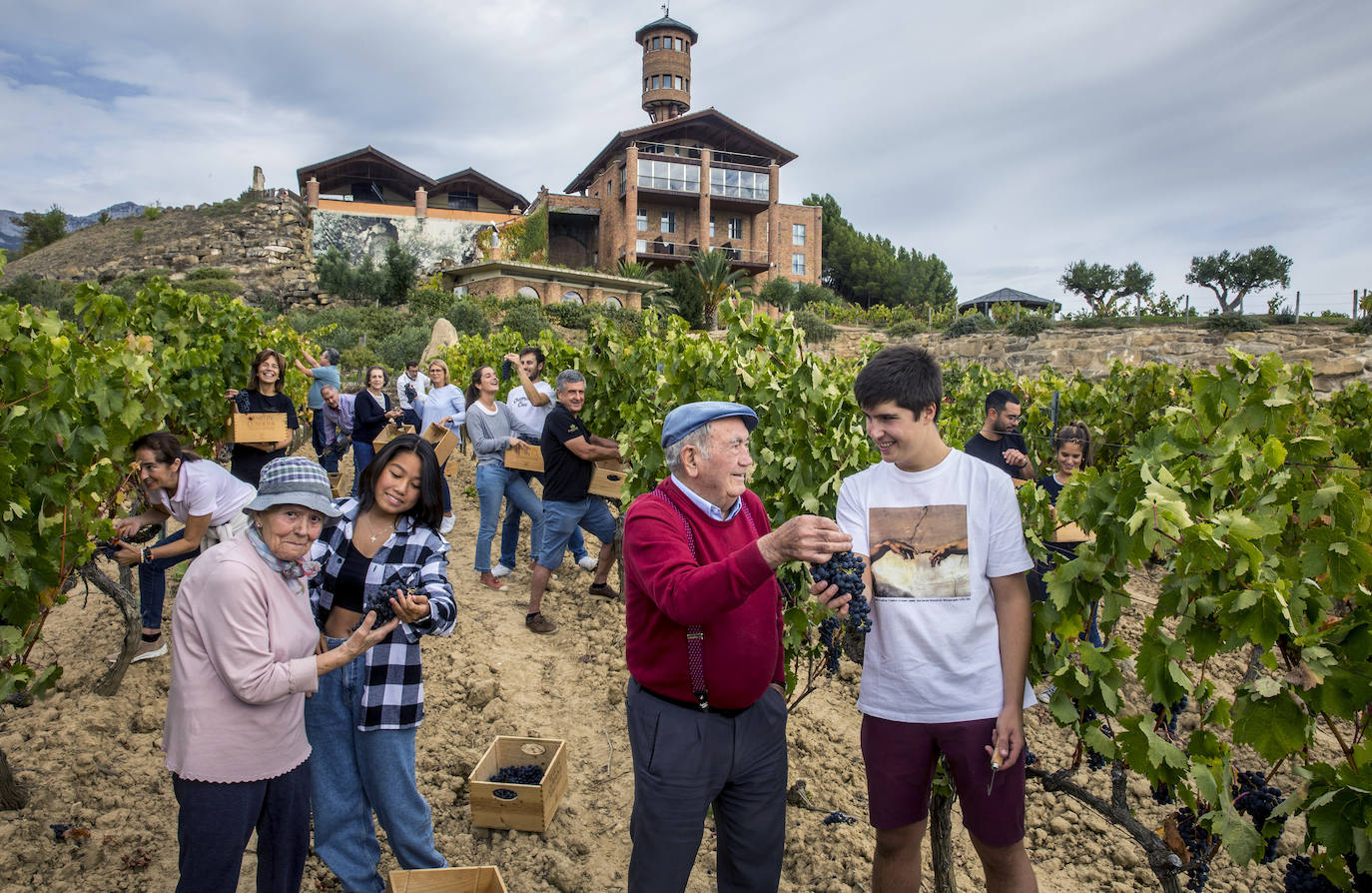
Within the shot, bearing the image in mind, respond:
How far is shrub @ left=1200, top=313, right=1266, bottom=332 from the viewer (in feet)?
73.5

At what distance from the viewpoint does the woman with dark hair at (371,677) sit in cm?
256

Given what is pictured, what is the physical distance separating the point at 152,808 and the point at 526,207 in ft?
145

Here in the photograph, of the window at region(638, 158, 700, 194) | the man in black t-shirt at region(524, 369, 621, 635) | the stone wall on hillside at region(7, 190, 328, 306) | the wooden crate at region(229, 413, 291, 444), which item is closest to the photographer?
the man in black t-shirt at region(524, 369, 621, 635)

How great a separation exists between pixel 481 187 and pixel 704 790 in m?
45.3

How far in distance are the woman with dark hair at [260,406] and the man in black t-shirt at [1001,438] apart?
4.98m

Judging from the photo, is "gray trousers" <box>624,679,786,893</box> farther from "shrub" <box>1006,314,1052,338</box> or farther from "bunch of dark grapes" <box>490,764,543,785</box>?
"shrub" <box>1006,314,1052,338</box>

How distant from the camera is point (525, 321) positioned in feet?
89.7

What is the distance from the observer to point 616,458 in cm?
555

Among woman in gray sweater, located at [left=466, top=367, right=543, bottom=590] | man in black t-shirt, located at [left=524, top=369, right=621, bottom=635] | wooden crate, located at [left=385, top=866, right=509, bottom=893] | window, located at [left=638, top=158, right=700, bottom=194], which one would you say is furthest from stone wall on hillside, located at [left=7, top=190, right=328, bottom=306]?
wooden crate, located at [left=385, top=866, right=509, bottom=893]

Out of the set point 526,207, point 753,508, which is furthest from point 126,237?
point 753,508

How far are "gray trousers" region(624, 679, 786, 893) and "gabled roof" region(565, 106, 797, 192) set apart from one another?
132ft

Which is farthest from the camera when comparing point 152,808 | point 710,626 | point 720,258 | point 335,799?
point 720,258

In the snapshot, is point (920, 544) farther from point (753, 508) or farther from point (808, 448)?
point (808, 448)

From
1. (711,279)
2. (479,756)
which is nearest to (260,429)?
(479,756)
